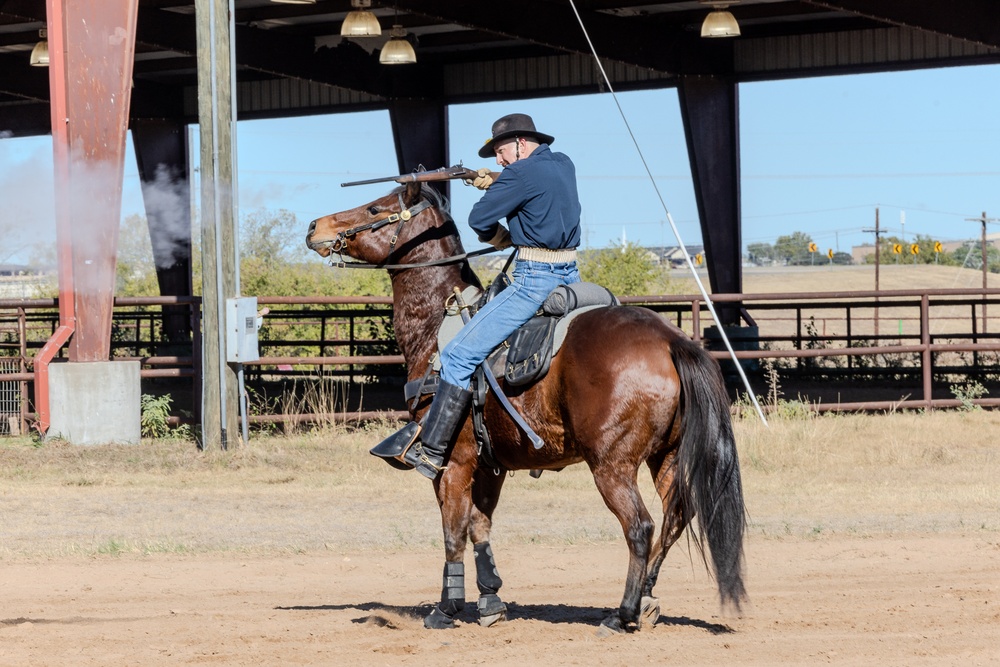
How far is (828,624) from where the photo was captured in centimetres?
593

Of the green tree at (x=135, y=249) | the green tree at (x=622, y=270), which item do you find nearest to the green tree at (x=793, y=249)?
the green tree at (x=135, y=249)

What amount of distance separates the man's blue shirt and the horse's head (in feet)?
1.60

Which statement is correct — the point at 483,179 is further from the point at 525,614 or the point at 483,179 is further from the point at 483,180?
the point at 525,614

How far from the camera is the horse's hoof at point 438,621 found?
19.9ft

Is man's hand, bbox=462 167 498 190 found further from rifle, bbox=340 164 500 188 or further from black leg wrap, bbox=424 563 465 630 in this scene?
black leg wrap, bbox=424 563 465 630

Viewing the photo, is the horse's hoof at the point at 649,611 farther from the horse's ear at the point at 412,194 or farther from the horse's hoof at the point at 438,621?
the horse's ear at the point at 412,194

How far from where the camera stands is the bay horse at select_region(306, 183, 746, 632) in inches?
221

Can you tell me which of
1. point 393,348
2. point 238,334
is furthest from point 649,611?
point 393,348

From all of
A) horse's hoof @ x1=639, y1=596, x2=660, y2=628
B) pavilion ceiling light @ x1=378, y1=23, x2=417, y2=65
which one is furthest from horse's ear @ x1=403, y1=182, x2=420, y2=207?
pavilion ceiling light @ x1=378, y1=23, x2=417, y2=65

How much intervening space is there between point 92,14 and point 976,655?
35.7 feet

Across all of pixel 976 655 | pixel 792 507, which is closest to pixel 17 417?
pixel 792 507

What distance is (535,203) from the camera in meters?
6.04

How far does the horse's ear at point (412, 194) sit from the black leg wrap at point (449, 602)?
199 cm

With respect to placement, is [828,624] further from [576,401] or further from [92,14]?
[92,14]
